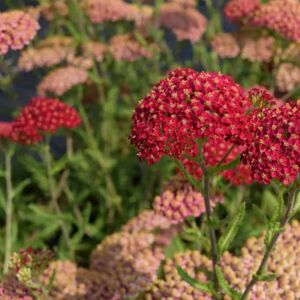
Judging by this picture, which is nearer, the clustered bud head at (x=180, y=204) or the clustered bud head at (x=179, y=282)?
the clustered bud head at (x=179, y=282)

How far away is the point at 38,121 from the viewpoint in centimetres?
317

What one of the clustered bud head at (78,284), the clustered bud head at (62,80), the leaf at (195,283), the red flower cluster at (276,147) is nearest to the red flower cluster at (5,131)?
the clustered bud head at (62,80)

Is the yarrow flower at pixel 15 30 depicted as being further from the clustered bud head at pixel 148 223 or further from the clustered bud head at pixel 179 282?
the clustered bud head at pixel 179 282

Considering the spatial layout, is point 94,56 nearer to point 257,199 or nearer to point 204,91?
point 257,199

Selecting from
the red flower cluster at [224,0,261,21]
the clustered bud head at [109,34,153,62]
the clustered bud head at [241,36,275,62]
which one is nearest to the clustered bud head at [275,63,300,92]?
the clustered bud head at [241,36,275,62]

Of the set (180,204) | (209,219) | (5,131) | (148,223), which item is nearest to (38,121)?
(5,131)

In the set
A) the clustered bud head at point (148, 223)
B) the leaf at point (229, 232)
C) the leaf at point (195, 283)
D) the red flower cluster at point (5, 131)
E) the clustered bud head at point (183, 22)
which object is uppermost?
the clustered bud head at point (183, 22)

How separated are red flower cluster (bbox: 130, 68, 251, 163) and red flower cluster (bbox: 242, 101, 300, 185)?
71mm

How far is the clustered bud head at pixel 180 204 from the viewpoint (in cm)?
270

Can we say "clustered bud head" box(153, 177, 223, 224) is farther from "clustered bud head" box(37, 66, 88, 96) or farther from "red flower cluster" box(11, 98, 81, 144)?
"clustered bud head" box(37, 66, 88, 96)

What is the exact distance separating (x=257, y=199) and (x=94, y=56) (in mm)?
1490

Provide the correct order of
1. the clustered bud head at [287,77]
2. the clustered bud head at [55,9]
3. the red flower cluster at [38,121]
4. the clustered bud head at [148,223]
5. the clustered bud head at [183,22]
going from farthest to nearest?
the clustered bud head at [55,9], the clustered bud head at [183,22], the clustered bud head at [287,77], the red flower cluster at [38,121], the clustered bud head at [148,223]

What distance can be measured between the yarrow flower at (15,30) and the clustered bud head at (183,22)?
1.44 metres

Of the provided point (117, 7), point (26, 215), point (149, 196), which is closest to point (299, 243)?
point (149, 196)
